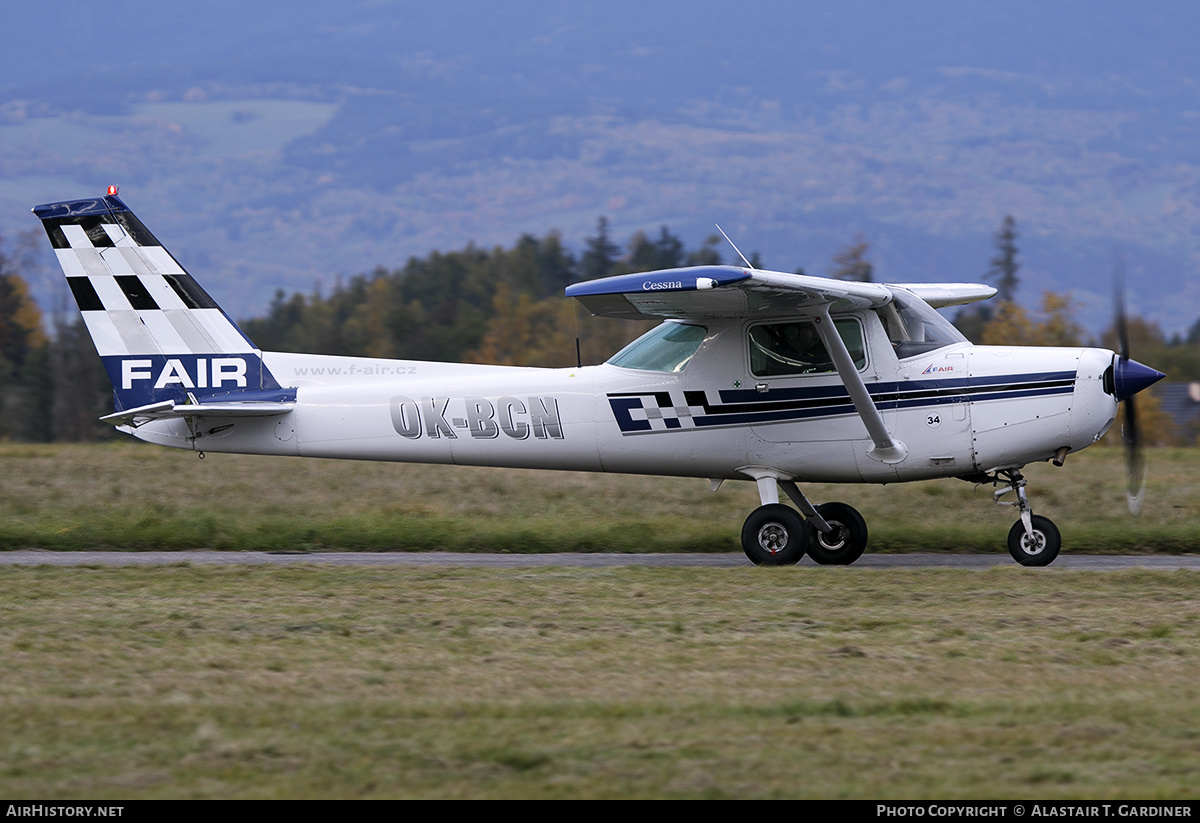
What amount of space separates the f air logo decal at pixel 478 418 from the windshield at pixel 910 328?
3317 millimetres

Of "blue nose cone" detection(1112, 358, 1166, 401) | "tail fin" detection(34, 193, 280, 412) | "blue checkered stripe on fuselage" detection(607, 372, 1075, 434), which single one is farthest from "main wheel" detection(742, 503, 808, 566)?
"tail fin" detection(34, 193, 280, 412)

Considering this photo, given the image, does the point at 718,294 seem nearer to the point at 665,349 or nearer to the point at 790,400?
the point at 665,349

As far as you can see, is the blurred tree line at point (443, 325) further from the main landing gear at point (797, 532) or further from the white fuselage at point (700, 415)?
the main landing gear at point (797, 532)

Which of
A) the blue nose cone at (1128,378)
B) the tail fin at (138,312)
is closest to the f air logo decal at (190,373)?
the tail fin at (138,312)

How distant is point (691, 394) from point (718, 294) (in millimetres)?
1264

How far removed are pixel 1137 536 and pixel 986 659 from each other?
7229 millimetres

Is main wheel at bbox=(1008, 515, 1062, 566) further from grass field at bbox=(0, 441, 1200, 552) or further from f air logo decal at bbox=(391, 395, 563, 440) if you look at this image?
f air logo decal at bbox=(391, 395, 563, 440)

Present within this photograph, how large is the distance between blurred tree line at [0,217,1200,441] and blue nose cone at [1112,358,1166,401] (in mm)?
15713

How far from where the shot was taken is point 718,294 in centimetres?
1102

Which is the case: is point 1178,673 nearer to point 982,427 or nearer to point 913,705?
point 913,705

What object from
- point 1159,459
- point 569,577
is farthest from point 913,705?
point 1159,459

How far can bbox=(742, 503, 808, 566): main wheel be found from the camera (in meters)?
11.5

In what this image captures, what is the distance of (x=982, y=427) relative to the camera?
37.4 ft

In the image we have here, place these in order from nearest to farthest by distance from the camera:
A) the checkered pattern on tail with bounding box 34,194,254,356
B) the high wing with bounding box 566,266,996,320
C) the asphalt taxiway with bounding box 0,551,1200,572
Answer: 1. the high wing with bounding box 566,266,996,320
2. the asphalt taxiway with bounding box 0,551,1200,572
3. the checkered pattern on tail with bounding box 34,194,254,356
